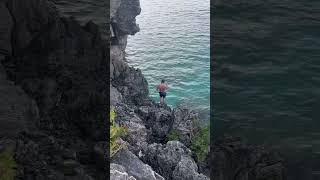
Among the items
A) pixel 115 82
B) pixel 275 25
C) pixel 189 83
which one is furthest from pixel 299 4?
pixel 189 83

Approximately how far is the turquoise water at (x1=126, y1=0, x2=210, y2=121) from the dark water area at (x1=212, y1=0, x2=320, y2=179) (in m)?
4.64

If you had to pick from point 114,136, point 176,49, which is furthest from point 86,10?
point 176,49

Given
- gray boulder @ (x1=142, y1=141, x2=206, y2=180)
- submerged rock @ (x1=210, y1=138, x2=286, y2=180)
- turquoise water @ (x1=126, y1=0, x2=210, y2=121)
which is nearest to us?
submerged rock @ (x1=210, y1=138, x2=286, y2=180)

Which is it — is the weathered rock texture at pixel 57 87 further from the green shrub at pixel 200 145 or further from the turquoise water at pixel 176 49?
the turquoise water at pixel 176 49

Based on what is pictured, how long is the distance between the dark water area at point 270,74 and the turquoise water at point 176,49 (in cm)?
464

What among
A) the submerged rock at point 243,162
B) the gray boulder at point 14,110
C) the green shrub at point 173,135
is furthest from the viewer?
the green shrub at point 173,135

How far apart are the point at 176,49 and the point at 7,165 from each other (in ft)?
29.3

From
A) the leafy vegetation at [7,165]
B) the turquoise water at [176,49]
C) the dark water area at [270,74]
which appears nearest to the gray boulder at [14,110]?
the leafy vegetation at [7,165]

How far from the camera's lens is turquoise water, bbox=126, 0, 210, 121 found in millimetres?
13555

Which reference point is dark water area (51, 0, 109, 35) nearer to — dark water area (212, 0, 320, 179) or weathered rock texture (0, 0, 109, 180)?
weathered rock texture (0, 0, 109, 180)

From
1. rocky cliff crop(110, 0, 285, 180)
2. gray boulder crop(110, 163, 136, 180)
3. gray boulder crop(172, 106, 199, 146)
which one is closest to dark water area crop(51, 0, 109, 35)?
gray boulder crop(110, 163, 136, 180)

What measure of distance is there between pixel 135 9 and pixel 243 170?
7.74 meters

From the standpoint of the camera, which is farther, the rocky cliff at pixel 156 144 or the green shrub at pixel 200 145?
the green shrub at pixel 200 145

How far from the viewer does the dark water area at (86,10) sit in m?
7.88
